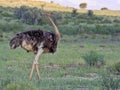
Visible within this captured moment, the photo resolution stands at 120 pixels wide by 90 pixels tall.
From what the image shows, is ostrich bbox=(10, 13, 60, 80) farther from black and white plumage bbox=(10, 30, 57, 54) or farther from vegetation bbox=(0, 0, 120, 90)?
vegetation bbox=(0, 0, 120, 90)

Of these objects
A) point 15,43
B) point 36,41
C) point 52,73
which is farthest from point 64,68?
point 15,43

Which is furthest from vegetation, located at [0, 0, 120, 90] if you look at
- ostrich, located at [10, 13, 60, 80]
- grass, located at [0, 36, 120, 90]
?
ostrich, located at [10, 13, 60, 80]

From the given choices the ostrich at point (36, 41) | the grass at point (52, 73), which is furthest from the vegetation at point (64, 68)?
the ostrich at point (36, 41)

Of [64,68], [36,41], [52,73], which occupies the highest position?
[36,41]

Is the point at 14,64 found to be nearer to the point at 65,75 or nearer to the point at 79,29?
the point at 65,75

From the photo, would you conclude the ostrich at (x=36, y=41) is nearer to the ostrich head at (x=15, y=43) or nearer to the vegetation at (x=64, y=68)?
the ostrich head at (x=15, y=43)

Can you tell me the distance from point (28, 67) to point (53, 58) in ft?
16.4

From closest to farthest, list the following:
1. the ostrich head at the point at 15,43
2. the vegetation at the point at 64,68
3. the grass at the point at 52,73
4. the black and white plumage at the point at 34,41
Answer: the vegetation at the point at 64,68 → the grass at the point at 52,73 → the ostrich head at the point at 15,43 → the black and white plumage at the point at 34,41

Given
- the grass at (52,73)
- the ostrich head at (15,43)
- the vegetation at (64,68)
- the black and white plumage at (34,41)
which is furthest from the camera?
the black and white plumage at (34,41)

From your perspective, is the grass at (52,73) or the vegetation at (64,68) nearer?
the vegetation at (64,68)

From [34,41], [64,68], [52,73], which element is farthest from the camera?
[64,68]

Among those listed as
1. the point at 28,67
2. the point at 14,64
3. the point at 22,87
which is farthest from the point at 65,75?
the point at 22,87

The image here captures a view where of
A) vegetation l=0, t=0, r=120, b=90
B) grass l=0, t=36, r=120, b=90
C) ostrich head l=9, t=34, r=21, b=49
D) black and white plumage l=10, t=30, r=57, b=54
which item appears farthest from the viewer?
black and white plumage l=10, t=30, r=57, b=54

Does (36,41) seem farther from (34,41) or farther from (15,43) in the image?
(15,43)
